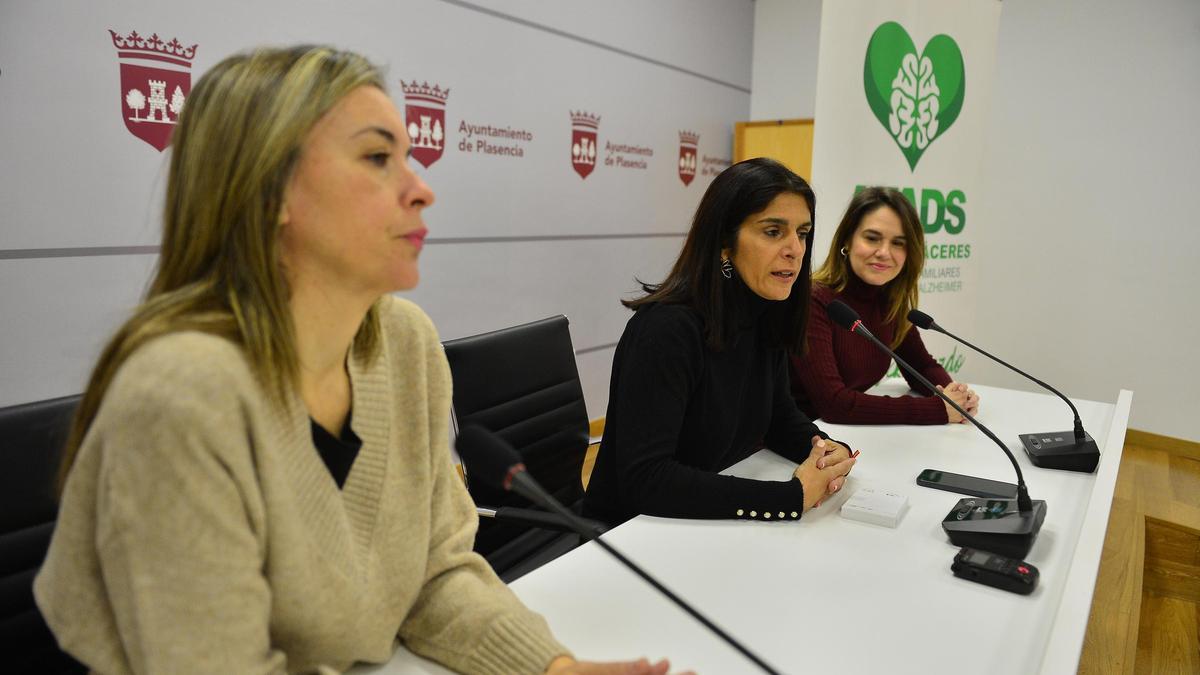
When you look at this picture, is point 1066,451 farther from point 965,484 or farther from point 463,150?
point 463,150

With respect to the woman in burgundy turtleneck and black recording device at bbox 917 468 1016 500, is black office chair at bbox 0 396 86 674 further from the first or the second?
the woman in burgundy turtleneck

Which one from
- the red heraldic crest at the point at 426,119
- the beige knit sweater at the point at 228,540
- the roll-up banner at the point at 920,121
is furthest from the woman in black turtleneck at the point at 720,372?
the red heraldic crest at the point at 426,119

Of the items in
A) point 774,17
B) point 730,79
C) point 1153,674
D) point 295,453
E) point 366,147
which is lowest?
point 1153,674

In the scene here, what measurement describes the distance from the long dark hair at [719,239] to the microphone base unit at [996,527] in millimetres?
578

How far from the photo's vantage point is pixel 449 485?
1.11m

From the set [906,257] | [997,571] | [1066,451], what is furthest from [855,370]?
[997,571]

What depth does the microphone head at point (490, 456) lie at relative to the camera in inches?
35.1

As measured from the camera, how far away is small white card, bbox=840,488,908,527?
1442 millimetres

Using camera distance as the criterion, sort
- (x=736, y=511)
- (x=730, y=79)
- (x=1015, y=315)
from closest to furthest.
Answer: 1. (x=736, y=511)
2. (x=1015, y=315)
3. (x=730, y=79)

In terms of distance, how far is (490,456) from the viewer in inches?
35.6

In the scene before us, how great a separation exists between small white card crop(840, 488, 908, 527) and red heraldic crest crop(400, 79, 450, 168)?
2.41 metres

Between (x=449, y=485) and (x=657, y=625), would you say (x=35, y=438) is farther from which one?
(x=657, y=625)

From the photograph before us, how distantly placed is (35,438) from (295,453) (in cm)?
54

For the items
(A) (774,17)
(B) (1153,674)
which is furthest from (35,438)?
(A) (774,17)
